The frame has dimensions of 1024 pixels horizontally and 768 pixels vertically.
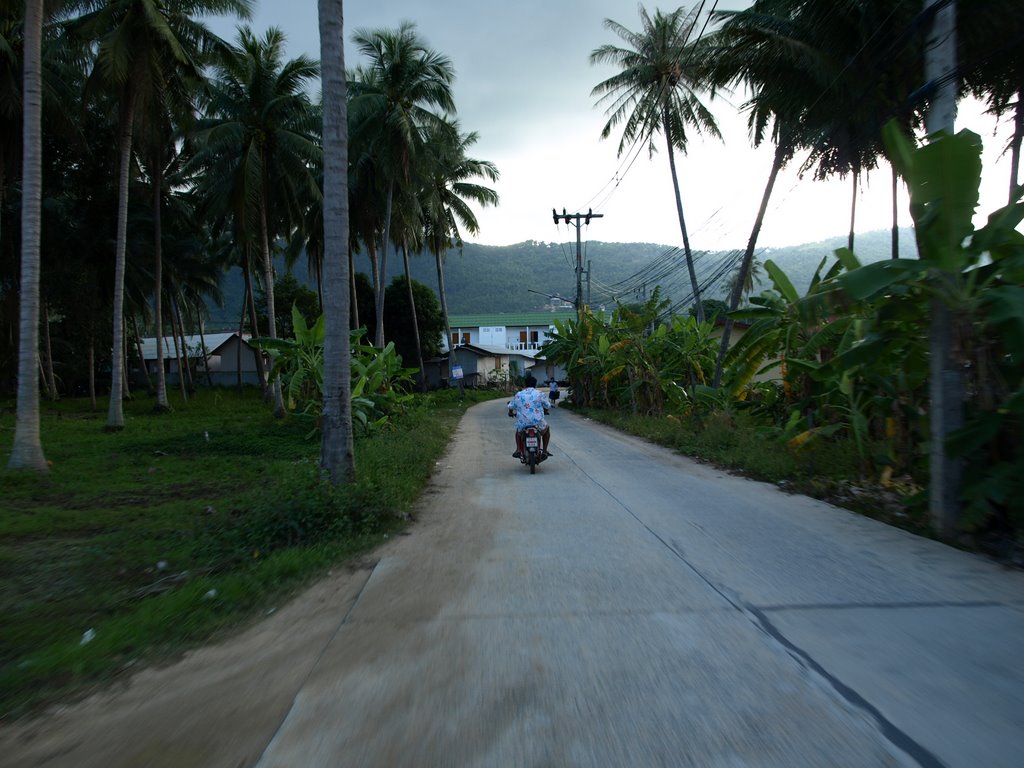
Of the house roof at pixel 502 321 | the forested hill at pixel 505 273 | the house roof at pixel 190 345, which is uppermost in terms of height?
the forested hill at pixel 505 273

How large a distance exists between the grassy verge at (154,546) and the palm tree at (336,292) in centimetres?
45

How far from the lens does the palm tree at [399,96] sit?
2422cm

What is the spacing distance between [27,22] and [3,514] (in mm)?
8992

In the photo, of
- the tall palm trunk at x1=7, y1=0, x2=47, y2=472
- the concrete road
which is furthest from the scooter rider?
the tall palm trunk at x1=7, y1=0, x2=47, y2=472

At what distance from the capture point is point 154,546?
6941 millimetres

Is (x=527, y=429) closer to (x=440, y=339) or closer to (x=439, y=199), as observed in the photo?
(x=439, y=199)

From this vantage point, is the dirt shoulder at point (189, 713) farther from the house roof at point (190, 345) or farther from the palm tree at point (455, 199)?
the house roof at point (190, 345)

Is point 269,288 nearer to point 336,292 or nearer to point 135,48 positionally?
point 135,48

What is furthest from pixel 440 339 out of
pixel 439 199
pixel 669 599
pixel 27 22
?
pixel 669 599

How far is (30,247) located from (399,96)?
1560 centimetres

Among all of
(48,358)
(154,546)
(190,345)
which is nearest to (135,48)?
(154,546)

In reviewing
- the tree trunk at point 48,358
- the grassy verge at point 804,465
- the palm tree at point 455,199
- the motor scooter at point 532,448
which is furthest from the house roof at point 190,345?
the motor scooter at point 532,448

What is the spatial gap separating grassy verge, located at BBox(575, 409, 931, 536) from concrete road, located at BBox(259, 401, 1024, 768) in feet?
1.85

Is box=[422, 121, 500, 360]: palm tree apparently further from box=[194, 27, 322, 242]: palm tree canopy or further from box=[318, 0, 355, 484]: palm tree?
box=[318, 0, 355, 484]: palm tree
